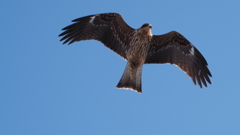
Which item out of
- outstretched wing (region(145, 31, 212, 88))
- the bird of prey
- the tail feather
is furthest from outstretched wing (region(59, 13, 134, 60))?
A: outstretched wing (region(145, 31, 212, 88))

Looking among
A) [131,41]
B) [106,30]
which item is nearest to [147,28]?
[131,41]

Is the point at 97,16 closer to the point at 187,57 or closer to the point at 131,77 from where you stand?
the point at 131,77

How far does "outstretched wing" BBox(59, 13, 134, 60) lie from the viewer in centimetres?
1259

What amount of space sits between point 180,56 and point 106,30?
2.39 metres

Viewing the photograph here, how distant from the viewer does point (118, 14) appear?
12.5 metres

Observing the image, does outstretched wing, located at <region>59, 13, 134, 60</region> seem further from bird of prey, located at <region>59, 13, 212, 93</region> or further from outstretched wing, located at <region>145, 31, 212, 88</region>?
outstretched wing, located at <region>145, 31, 212, 88</region>

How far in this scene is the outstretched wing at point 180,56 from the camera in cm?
1311

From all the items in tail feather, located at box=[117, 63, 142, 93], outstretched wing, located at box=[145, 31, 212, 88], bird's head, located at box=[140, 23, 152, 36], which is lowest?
tail feather, located at box=[117, 63, 142, 93]

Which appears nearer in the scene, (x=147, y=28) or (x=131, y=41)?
(x=147, y=28)

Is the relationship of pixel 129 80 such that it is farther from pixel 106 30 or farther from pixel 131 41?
Result: pixel 106 30

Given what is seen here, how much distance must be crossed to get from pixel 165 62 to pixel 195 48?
3.33 feet

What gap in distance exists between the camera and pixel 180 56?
43.4ft

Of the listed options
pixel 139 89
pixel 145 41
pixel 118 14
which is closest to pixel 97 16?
pixel 118 14

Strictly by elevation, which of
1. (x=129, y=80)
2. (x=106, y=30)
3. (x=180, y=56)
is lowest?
(x=129, y=80)
